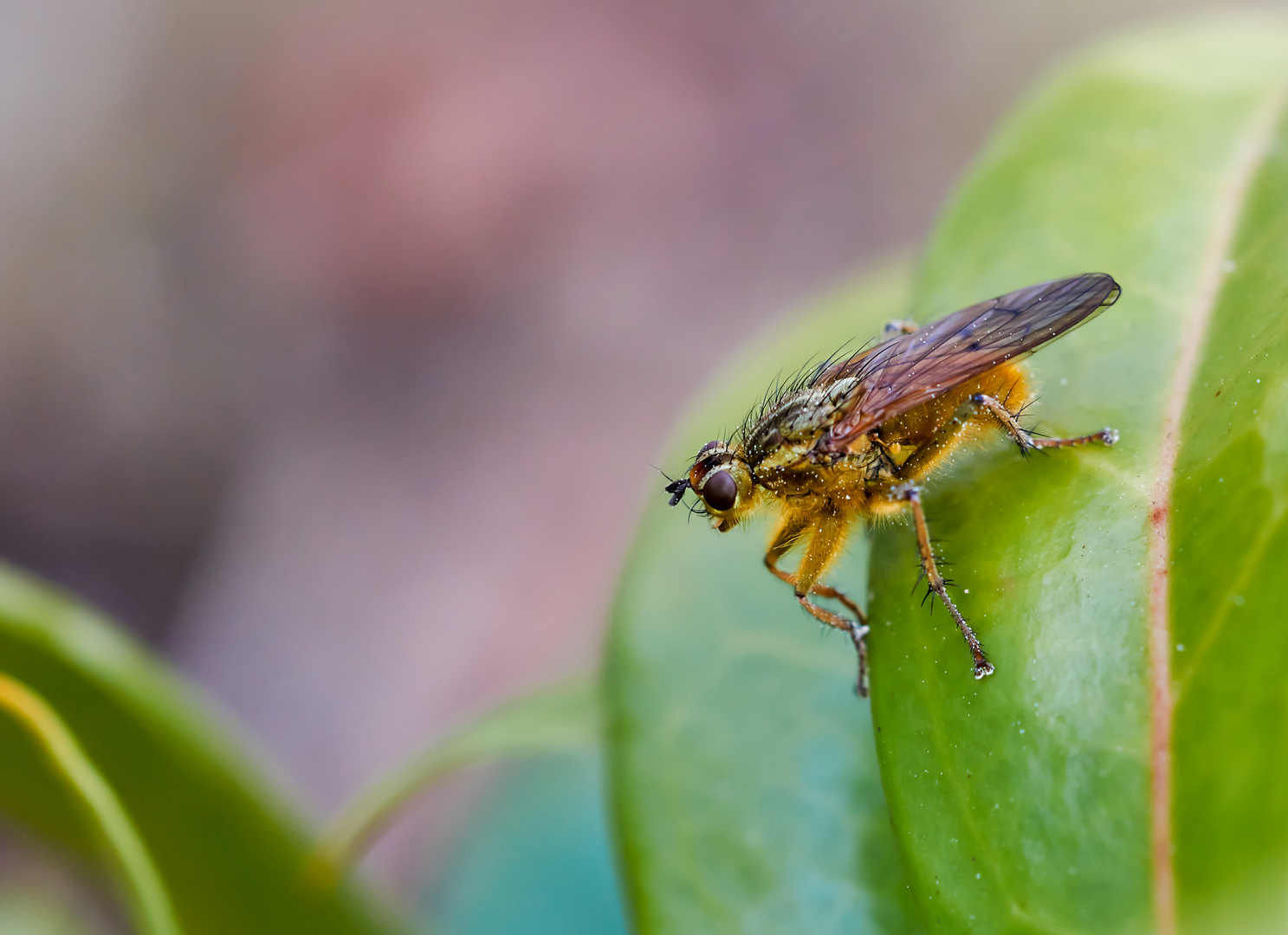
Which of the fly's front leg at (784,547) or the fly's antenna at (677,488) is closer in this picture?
the fly's front leg at (784,547)

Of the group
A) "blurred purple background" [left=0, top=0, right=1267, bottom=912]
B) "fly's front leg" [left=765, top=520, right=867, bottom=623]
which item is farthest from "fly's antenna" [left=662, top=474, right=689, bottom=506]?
"blurred purple background" [left=0, top=0, right=1267, bottom=912]

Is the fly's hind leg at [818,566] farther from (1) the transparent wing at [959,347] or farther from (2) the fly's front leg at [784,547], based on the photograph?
(1) the transparent wing at [959,347]

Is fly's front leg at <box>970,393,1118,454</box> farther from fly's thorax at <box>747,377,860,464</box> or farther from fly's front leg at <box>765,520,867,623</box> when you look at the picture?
fly's front leg at <box>765,520,867,623</box>

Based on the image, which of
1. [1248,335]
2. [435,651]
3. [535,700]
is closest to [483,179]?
[435,651]

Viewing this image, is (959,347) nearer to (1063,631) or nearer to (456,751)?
(1063,631)

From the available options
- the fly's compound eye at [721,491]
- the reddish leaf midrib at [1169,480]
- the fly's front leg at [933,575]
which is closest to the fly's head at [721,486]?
the fly's compound eye at [721,491]

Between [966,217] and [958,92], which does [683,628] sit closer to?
[966,217]
